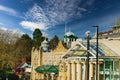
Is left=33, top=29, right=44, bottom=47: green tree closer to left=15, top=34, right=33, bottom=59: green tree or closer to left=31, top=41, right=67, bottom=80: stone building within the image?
left=15, top=34, right=33, bottom=59: green tree

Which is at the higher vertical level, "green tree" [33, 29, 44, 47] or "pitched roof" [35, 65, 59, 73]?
"green tree" [33, 29, 44, 47]

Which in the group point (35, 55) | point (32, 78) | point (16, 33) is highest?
point (16, 33)

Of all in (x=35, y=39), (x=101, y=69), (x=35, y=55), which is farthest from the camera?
(x=35, y=39)

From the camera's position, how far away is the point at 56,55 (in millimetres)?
60219

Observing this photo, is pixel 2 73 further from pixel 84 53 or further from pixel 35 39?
pixel 35 39

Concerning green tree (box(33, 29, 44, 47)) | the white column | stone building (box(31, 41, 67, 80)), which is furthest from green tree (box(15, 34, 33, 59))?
the white column

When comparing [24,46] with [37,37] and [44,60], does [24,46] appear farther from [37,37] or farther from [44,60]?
[44,60]

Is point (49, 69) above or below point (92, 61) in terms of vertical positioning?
below

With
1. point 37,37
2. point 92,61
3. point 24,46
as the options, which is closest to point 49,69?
point 92,61

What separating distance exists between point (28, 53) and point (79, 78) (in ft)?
193

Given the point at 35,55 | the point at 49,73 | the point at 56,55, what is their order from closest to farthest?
the point at 49,73
the point at 56,55
the point at 35,55

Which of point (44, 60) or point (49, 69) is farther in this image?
point (44, 60)

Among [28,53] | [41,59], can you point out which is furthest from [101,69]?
[28,53]

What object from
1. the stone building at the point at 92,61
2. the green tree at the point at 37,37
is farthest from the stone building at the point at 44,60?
the green tree at the point at 37,37
